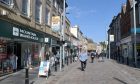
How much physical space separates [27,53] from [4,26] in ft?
28.4

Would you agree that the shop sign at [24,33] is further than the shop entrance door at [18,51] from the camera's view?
No

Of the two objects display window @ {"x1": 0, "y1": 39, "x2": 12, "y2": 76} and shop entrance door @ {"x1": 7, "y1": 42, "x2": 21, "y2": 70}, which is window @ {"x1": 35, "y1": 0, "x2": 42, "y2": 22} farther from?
display window @ {"x1": 0, "y1": 39, "x2": 12, "y2": 76}

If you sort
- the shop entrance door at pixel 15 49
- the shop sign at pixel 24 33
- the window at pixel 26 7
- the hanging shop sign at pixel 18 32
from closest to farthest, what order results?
the hanging shop sign at pixel 18 32 → the shop sign at pixel 24 33 → the shop entrance door at pixel 15 49 → the window at pixel 26 7

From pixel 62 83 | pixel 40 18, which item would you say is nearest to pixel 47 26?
pixel 40 18

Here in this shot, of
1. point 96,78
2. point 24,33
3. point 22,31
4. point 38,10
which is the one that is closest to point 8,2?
point 22,31

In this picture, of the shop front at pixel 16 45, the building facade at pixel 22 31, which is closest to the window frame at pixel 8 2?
the building facade at pixel 22 31

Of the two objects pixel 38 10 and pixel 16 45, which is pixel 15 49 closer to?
pixel 16 45

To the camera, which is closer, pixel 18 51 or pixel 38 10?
pixel 18 51

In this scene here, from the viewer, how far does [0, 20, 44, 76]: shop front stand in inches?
829

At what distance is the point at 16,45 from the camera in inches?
1032

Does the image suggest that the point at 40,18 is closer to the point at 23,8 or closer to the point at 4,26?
the point at 23,8

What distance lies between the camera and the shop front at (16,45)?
21047 mm

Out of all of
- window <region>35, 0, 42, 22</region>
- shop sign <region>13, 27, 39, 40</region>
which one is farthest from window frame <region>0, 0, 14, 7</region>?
window <region>35, 0, 42, 22</region>

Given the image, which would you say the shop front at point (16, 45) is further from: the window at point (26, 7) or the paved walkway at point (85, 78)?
the paved walkway at point (85, 78)
